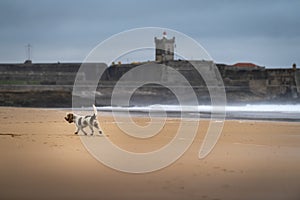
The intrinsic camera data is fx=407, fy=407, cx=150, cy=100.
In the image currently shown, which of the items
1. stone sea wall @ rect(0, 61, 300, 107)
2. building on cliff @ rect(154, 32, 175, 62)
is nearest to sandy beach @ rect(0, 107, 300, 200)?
stone sea wall @ rect(0, 61, 300, 107)

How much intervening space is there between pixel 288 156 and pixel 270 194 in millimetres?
2986

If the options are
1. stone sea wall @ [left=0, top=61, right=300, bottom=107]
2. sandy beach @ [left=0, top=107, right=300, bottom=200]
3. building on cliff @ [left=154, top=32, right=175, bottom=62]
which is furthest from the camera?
building on cliff @ [left=154, top=32, right=175, bottom=62]

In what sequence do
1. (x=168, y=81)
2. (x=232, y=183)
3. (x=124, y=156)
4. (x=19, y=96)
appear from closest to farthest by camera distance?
1. (x=232, y=183)
2. (x=124, y=156)
3. (x=19, y=96)
4. (x=168, y=81)

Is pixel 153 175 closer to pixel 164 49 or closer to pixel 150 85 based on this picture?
pixel 150 85

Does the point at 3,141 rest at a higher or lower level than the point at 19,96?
lower

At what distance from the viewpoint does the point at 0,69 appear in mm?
46562

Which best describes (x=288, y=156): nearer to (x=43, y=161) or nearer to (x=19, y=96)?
(x=43, y=161)

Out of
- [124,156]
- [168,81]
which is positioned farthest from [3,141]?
[168,81]

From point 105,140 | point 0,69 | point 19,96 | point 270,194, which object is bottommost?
point 270,194

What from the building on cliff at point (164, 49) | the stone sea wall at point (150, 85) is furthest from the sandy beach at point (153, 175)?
the building on cliff at point (164, 49)

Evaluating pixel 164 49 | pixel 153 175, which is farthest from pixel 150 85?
pixel 153 175

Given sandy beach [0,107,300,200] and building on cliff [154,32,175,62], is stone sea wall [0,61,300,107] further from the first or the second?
sandy beach [0,107,300,200]

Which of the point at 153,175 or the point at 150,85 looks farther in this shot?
the point at 150,85

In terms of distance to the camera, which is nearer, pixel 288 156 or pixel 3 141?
pixel 288 156
